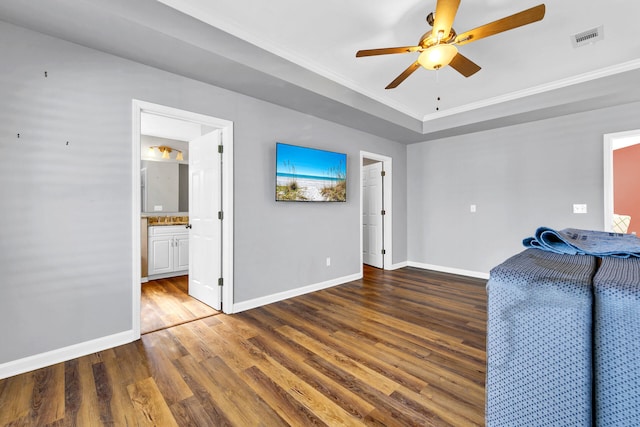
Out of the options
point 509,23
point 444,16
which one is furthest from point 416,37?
point 509,23

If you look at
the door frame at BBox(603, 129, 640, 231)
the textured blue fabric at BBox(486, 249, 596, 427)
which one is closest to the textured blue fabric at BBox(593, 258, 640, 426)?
Answer: the textured blue fabric at BBox(486, 249, 596, 427)

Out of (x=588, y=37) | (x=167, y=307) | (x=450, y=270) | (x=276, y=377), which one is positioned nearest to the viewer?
(x=276, y=377)

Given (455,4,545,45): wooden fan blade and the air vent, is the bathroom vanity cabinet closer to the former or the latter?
(455,4,545,45): wooden fan blade

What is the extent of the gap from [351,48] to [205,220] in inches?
97.5

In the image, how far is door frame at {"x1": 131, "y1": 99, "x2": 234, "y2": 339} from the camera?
8.25ft

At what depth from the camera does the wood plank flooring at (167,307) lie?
9.50ft

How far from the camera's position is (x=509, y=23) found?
1.88 meters

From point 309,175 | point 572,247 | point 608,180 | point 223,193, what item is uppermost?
point 309,175

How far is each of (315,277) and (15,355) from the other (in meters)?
2.87

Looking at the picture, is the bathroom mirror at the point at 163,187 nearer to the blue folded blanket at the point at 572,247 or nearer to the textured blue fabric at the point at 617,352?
the blue folded blanket at the point at 572,247

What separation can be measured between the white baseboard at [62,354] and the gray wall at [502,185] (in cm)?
470

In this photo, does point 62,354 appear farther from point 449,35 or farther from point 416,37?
point 416,37

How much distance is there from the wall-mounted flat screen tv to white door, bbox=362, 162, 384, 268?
4.48ft

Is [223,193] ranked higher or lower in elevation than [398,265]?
higher
